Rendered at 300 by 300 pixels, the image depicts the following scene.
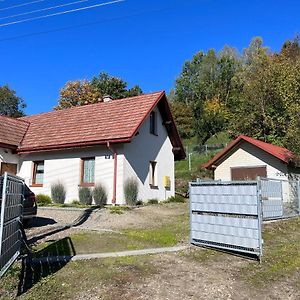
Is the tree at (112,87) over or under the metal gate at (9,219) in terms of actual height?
over

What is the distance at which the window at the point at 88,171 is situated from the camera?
1922cm

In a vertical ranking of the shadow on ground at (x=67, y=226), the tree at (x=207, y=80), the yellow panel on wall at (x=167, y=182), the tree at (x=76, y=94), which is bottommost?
the shadow on ground at (x=67, y=226)

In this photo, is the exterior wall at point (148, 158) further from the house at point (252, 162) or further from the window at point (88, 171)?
the house at point (252, 162)

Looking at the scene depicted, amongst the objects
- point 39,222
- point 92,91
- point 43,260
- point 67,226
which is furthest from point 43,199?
point 92,91

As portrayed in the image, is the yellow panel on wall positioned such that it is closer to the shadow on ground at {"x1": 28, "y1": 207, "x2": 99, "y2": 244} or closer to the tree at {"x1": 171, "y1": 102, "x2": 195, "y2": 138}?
the shadow on ground at {"x1": 28, "y1": 207, "x2": 99, "y2": 244}

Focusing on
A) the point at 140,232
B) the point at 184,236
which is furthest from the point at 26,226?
the point at 184,236

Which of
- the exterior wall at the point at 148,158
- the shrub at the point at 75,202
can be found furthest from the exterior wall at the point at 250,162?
the shrub at the point at 75,202

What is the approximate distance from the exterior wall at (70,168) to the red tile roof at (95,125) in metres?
0.62

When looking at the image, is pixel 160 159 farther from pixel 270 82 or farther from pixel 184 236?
pixel 270 82

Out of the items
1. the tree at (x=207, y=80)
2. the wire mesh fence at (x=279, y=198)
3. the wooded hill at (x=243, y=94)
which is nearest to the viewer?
the wire mesh fence at (x=279, y=198)

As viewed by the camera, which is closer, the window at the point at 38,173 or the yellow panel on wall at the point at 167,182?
the window at the point at 38,173

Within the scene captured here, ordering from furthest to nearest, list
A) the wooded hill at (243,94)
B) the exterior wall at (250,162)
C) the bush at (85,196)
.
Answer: the wooded hill at (243,94)
the exterior wall at (250,162)
the bush at (85,196)

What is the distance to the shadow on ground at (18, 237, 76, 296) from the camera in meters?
5.83

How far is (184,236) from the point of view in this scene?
33.2 ft
